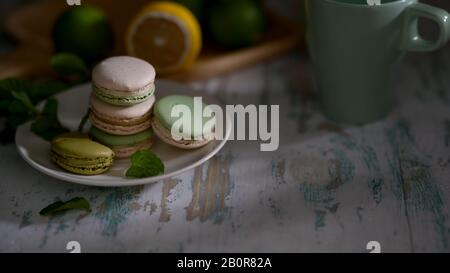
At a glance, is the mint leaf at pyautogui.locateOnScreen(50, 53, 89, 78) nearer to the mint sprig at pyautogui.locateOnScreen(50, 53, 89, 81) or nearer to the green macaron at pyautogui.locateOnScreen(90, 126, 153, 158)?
the mint sprig at pyautogui.locateOnScreen(50, 53, 89, 81)

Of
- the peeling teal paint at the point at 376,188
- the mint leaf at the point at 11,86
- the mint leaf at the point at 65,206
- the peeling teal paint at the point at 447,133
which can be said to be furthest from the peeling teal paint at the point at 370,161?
the mint leaf at the point at 11,86

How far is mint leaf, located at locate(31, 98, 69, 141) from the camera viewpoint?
0.86 metres

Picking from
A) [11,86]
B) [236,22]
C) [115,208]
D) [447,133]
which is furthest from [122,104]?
[447,133]

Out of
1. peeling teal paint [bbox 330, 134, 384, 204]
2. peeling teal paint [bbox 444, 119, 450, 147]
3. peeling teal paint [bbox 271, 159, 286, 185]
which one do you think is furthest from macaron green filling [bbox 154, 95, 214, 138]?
peeling teal paint [bbox 444, 119, 450, 147]

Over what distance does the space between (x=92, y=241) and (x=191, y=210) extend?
0.13 m

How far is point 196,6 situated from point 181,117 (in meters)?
0.35

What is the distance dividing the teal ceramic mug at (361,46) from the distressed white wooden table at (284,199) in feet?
0.12

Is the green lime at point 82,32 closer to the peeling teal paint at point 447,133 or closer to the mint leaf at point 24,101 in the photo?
the mint leaf at point 24,101

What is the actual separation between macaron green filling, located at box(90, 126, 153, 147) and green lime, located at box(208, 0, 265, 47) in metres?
0.32

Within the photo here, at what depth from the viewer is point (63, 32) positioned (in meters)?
1.04

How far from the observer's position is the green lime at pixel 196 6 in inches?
42.9

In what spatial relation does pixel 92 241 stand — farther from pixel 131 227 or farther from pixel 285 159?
pixel 285 159

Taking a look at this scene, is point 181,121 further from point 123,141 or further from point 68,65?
point 68,65
